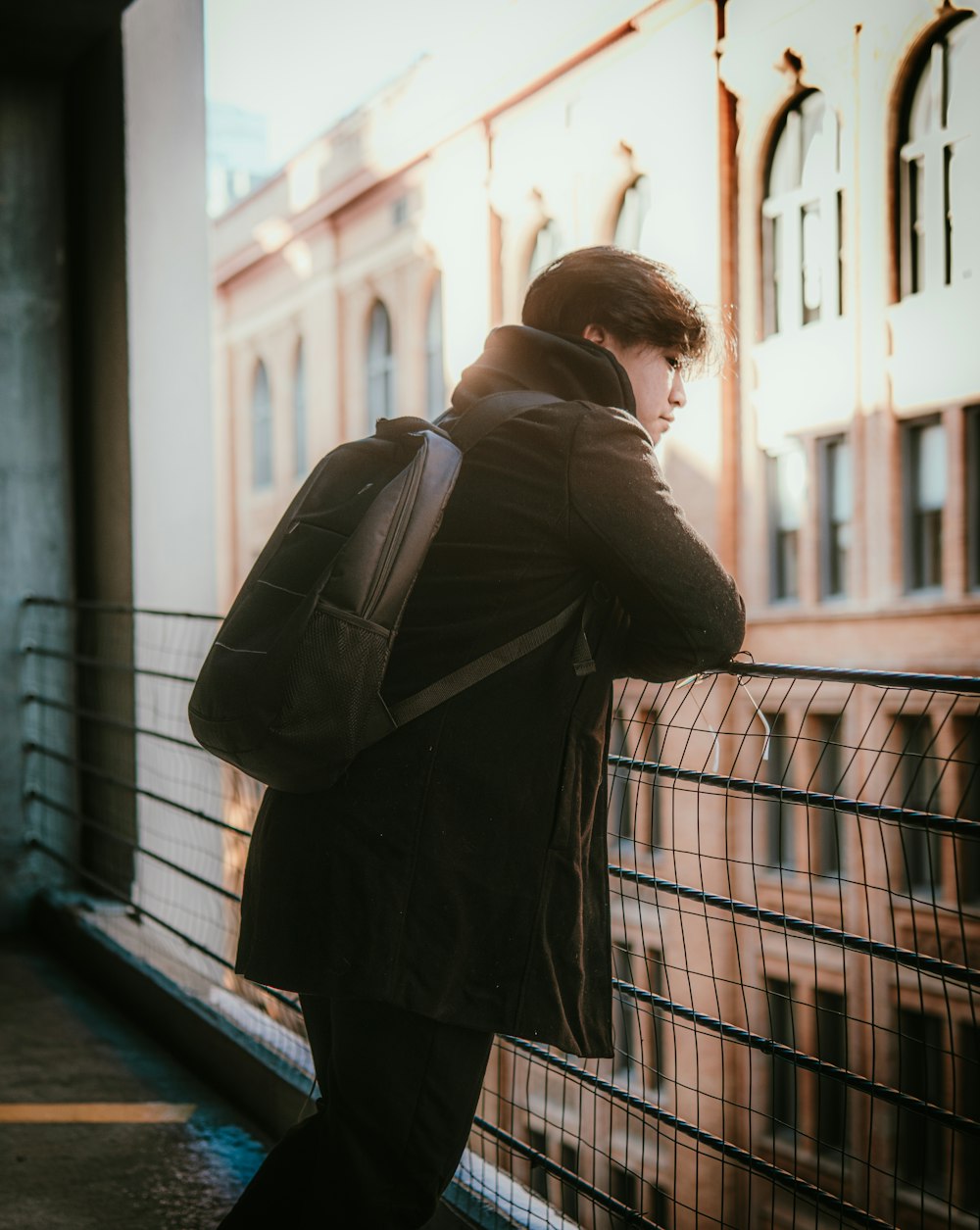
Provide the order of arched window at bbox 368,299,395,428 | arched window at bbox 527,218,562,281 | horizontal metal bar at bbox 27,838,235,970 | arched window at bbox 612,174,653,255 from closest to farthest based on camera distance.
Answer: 1. horizontal metal bar at bbox 27,838,235,970
2. arched window at bbox 612,174,653,255
3. arched window at bbox 527,218,562,281
4. arched window at bbox 368,299,395,428

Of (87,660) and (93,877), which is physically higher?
(87,660)

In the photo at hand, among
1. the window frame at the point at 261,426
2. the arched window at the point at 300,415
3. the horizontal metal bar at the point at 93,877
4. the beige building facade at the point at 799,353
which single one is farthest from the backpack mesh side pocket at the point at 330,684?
the window frame at the point at 261,426

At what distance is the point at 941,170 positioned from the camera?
830 inches

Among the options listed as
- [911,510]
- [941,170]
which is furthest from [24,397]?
[941,170]

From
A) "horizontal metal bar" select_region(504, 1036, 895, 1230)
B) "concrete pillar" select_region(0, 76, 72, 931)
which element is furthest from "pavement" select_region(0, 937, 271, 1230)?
"concrete pillar" select_region(0, 76, 72, 931)

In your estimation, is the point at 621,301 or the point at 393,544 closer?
the point at 393,544

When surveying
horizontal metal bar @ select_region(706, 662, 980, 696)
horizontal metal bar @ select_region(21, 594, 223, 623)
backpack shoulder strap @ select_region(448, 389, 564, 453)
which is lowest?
horizontal metal bar @ select_region(706, 662, 980, 696)

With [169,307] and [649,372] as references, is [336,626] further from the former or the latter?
[169,307]

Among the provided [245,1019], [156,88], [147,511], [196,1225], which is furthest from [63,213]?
[196,1225]

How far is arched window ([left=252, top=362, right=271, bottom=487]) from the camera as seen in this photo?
117ft

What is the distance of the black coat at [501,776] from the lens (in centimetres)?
158

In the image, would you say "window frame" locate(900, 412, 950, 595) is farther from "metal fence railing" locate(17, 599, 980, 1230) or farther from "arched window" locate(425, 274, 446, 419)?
"metal fence railing" locate(17, 599, 980, 1230)

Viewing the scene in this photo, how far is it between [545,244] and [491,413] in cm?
2572

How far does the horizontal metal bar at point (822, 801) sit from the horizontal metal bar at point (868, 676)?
0.51ft
